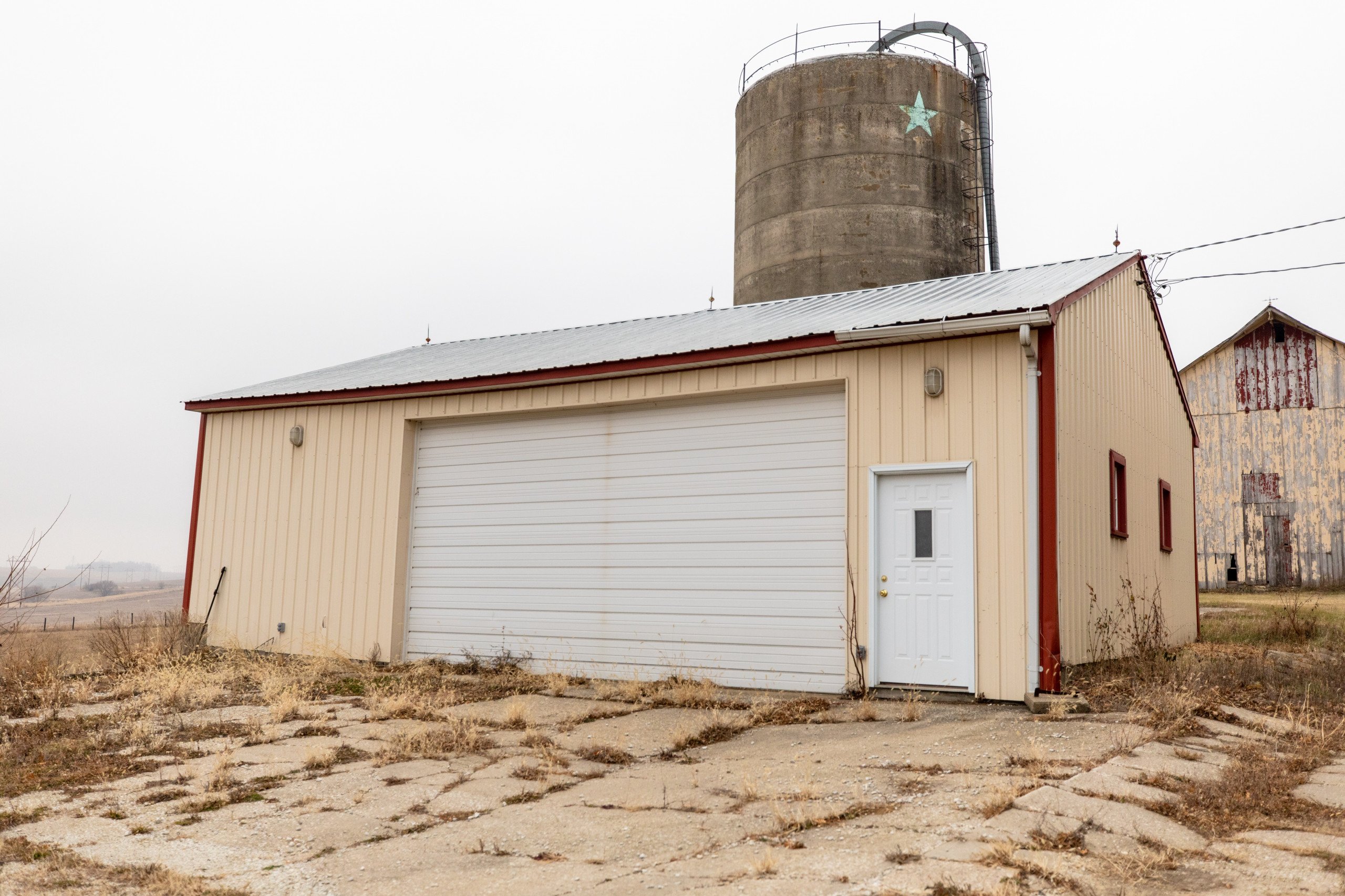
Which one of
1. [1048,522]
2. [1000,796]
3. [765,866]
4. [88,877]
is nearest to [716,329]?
[1048,522]

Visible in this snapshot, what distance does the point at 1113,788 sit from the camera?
17.0 ft

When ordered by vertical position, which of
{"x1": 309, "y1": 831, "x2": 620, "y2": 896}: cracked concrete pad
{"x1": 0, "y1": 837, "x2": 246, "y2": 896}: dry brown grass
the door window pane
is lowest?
{"x1": 0, "y1": 837, "x2": 246, "y2": 896}: dry brown grass

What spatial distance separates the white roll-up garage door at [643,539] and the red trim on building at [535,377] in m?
0.43

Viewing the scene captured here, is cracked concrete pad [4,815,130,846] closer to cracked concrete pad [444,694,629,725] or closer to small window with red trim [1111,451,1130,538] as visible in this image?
cracked concrete pad [444,694,629,725]

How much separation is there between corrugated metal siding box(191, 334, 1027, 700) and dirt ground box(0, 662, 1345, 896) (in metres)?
1.44

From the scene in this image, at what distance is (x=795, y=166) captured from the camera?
17.7m

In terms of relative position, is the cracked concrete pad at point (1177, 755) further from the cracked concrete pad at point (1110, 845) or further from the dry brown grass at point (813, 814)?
the dry brown grass at point (813, 814)

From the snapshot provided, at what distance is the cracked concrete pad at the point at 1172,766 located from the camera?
18.4ft

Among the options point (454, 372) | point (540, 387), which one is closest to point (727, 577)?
point (540, 387)

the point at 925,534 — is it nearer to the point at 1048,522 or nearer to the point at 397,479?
the point at 1048,522

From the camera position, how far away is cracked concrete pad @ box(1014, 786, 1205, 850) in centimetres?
450

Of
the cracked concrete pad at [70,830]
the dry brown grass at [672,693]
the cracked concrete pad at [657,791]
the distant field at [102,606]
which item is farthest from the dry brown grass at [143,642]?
the distant field at [102,606]

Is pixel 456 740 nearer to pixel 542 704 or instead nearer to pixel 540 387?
pixel 542 704

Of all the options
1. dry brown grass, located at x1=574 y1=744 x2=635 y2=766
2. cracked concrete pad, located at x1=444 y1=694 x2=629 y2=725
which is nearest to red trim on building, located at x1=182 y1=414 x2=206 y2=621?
cracked concrete pad, located at x1=444 y1=694 x2=629 y2=725
